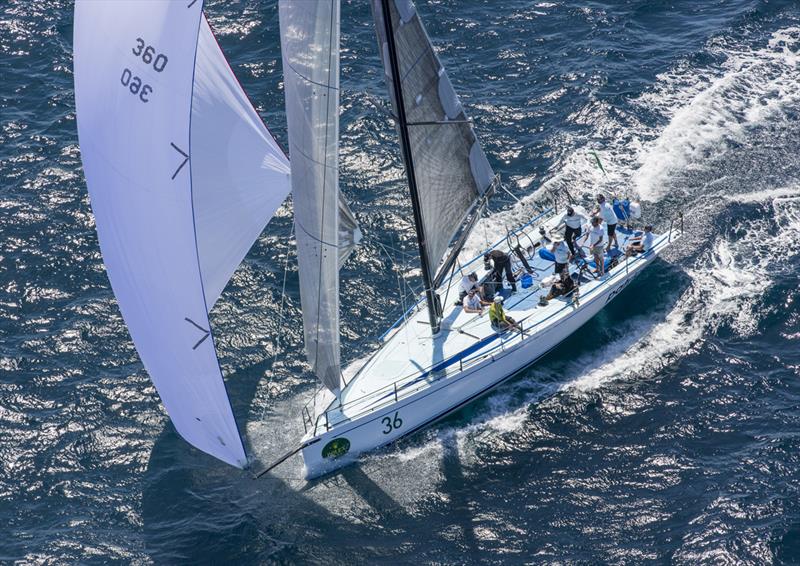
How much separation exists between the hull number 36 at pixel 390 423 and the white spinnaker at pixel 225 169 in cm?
772

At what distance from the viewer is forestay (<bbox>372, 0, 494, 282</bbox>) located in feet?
101

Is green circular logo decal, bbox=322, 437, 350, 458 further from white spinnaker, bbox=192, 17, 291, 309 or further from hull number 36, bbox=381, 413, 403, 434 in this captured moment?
white spinnaker, bbox=192, 17, 291, 309

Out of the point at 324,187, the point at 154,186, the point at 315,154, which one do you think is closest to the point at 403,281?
the point at 324,187

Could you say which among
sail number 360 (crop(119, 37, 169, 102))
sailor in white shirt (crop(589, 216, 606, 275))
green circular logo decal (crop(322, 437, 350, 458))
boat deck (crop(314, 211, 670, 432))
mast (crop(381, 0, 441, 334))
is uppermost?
sail number 360 (crop(119, 37, 169, 102))

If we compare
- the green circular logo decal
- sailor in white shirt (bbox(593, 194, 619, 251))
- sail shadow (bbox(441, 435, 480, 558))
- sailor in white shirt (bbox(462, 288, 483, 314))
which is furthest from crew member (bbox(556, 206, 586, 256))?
the green circular logo decal

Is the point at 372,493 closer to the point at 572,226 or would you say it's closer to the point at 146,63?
the point at 572,226

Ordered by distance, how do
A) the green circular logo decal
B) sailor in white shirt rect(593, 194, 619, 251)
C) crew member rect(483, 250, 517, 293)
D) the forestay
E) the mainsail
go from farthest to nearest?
sailor in white shirt rect(593, 194, 619, 251), crew member rect(483, 250, 517, 293), the green circular logo decal, the forestay, the mainsail

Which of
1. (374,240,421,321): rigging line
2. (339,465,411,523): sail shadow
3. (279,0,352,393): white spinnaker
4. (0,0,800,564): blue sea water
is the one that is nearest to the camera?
(279,0,352,393): white spinnaker

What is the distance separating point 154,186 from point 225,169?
22.5 ft

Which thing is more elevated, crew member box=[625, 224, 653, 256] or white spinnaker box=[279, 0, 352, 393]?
white spinnaker box=[279, 0, 352, 393]

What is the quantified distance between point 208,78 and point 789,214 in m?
23.9

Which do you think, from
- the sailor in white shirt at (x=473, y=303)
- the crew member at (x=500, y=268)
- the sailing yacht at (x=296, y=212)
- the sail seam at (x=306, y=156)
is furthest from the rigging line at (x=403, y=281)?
the sail seam at (x=306, y=156)

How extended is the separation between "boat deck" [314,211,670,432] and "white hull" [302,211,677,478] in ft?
0.22

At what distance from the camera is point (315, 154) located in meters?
29.4
